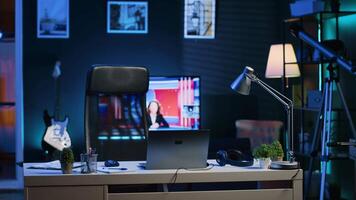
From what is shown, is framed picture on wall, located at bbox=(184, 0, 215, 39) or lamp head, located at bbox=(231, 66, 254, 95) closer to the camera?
lamp head, located at bbox=(231, 66, 254, 95)

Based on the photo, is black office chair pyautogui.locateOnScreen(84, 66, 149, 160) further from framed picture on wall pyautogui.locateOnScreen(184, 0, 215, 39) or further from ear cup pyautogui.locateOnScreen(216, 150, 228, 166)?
framed picture on wall pyautogui.locateOnScreen(184, 0, 215, 39)

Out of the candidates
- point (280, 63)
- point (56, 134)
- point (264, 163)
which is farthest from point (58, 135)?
point (264, 163)

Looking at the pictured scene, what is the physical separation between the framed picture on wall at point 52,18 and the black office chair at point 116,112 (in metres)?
2.13

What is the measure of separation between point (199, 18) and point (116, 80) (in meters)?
2.33

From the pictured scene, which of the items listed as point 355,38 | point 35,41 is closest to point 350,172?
point 355,38

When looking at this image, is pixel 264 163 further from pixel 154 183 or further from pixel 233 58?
pixel 233 58

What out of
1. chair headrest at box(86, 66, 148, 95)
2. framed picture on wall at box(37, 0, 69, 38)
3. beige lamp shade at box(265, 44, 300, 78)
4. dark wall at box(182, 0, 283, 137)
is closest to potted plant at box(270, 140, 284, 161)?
chair headrest at box(86, 66, 148, 95)

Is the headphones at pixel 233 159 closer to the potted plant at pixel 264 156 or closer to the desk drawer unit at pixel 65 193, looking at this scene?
the potted plant at pixel 264 156

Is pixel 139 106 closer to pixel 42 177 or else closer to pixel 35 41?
pixel 42 177

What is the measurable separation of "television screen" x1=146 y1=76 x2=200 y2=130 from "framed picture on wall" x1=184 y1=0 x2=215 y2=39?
0.64 meters

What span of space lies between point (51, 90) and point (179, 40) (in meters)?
1.40

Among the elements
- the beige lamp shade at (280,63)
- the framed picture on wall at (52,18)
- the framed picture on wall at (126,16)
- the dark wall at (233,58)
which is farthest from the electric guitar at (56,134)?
the beige lamp shade at (280,63)

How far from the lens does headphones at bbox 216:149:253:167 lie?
3.08 m

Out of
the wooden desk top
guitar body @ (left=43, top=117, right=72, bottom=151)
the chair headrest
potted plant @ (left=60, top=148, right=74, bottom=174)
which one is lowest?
guitar body @ (left=43, top=117, right=72, bottom=151)
